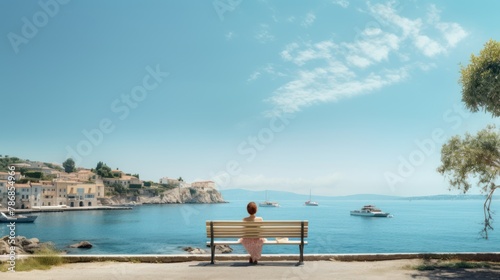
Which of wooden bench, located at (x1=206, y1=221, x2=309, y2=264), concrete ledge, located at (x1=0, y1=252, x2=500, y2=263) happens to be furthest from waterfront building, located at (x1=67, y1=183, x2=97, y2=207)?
wooden bench, located at (x1=206, y1=221, x2=309, y2=264)

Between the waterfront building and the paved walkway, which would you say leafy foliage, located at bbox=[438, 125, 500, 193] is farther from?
the waterfront building

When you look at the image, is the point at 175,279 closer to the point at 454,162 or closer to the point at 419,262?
the point at 419,262

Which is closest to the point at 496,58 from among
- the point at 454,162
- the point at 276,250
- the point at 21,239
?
the point at 454,162

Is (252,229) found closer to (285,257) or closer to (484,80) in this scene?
(285,257)

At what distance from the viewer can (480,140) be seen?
12.6 meters


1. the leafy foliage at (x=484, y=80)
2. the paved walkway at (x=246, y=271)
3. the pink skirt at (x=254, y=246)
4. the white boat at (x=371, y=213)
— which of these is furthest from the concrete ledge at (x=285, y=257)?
the white boat at (x=371, y=213)

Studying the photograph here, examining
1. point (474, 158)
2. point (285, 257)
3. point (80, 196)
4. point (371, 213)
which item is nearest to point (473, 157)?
point (474, 158)

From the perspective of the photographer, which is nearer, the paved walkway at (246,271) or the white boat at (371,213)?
the paved walkway at (246,271)

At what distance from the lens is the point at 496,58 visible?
39.3ft

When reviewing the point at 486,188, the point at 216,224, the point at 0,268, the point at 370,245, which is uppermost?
the point at 486,188

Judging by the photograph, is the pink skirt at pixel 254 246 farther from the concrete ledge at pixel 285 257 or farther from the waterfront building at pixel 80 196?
the waterfront building at pixel 80 196

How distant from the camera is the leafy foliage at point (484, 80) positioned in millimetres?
11781

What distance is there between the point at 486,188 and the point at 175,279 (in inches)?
385

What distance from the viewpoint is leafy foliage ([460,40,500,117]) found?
38.7 feet
